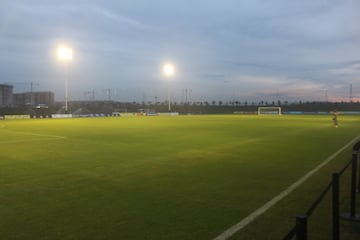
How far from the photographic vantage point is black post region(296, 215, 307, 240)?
273cm

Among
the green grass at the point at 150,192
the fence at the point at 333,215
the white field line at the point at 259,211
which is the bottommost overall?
the white field line at the point at 259,211

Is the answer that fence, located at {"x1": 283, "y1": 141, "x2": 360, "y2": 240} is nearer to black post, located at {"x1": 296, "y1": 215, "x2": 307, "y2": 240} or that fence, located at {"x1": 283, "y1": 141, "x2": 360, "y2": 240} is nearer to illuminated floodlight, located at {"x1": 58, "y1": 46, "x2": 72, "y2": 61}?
black post, located at {"x1": 296, "y1": 215, "x2": 307, "y2": 240}

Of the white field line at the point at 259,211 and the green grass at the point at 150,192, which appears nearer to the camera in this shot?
the white field line at the point at 259,211

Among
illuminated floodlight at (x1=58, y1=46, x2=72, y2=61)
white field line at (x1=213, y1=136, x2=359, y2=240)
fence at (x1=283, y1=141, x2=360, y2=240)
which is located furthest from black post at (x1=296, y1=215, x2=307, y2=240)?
illuminated floodlight at (x1=58, y1=46, x2=72, y2=61)

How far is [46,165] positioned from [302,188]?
820 centimetres

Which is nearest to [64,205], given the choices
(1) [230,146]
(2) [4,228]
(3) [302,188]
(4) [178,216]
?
(2) [4,228]

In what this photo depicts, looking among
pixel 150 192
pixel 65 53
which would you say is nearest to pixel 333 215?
pixel 150 192

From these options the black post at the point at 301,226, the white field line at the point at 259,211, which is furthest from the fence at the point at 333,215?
the white field line at the point at 259,211

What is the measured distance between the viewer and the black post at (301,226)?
273cm

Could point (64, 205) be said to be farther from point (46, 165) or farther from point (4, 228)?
point (46, 165)

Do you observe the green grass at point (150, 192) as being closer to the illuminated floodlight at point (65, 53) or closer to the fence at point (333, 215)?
the fence at point (333, 215)

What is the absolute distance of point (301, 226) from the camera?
276cm

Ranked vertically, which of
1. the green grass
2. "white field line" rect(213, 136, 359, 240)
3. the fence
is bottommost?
"white field line" rect(213, 136, 359, 240)

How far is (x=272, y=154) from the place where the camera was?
576 inches
